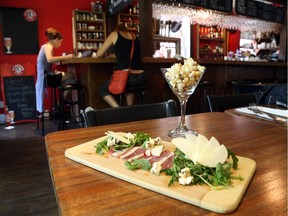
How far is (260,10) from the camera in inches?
206

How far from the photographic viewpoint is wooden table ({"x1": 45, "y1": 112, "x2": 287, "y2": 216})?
44 centimetres

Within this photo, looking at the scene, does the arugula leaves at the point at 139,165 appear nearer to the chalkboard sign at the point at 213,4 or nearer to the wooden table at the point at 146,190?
the wooden table at the point at 146,190

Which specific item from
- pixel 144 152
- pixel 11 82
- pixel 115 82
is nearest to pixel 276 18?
pixel 115 82

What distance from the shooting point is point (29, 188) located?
2.17 metres

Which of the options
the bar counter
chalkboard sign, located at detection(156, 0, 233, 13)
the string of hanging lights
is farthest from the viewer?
the string of hanging lights

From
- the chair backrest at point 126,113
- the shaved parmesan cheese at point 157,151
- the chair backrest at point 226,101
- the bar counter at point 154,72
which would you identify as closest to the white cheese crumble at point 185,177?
the shaved parmesan cheese at point 157,151

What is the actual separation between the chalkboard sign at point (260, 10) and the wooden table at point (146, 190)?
183 inches

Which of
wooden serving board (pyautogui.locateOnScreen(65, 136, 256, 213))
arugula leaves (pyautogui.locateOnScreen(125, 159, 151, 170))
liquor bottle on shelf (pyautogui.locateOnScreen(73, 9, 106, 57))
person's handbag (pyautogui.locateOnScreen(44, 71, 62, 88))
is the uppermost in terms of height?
liquor bottle on shelf (pyautogui.locateOnScreen(73, 9, 106, 57))

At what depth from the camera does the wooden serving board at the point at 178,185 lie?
0.45 m

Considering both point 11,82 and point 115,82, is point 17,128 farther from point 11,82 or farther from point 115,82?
point 115,82

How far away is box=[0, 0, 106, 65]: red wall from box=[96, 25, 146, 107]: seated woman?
2819 mm

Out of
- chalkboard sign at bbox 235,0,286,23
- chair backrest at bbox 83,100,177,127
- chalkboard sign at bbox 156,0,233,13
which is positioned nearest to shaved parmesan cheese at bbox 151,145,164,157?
chair backrest at bbox 83,100,177,127

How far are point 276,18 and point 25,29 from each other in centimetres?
528

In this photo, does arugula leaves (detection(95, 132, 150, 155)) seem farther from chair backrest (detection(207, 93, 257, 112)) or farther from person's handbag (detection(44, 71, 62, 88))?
person's handbag (detection(44, 71, 62, 88))
